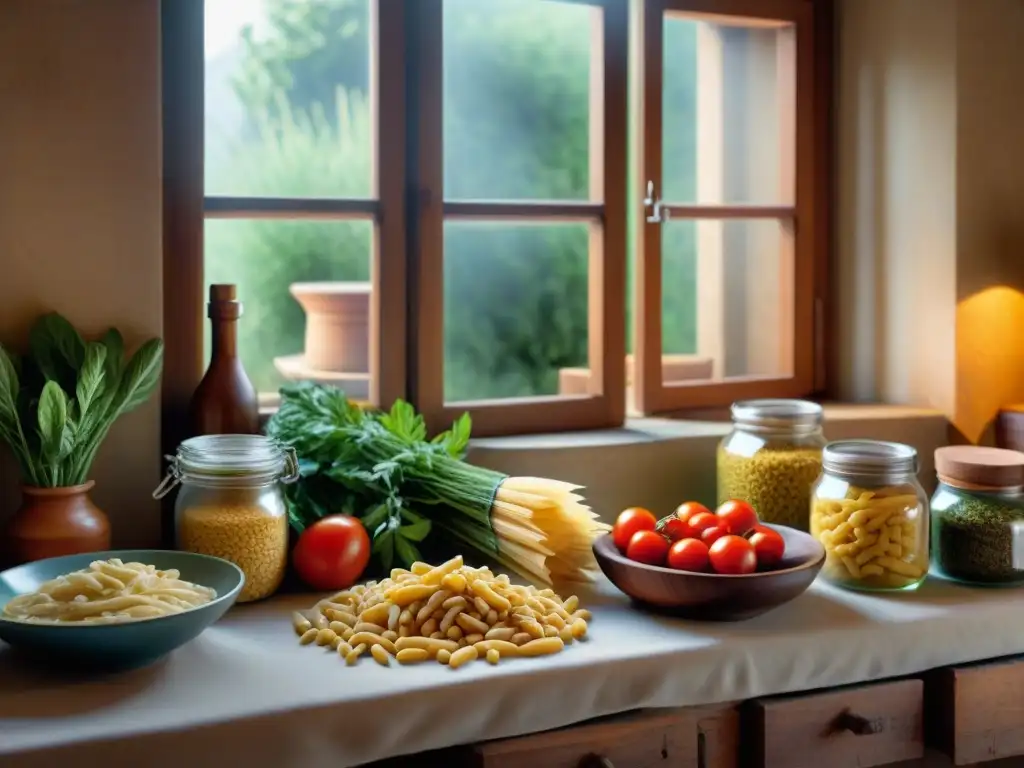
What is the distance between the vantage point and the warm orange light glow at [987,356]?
225 centimetres

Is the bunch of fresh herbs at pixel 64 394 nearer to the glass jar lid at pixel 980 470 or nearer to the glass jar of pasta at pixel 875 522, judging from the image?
the glass jar of pasta at pixel 875 522

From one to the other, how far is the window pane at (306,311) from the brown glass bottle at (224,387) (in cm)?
26

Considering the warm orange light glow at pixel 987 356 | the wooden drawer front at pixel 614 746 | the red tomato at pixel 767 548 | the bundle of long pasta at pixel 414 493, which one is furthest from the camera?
the warm orange light glow at pixel 987 356

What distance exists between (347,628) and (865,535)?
29.3 inches

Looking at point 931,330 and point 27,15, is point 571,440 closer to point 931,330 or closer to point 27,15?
point 931,330

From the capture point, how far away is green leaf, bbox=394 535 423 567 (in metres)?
1.72

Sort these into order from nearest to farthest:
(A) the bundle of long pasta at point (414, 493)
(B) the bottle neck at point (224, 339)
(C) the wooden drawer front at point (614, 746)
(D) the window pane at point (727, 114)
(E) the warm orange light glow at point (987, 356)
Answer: (C) the wooden drawer front at point (614, 746), (A) the bundle of long pasta at point (414, 493), (B) the bottle neck at point (224, 339), (E) the warm orange light glow at point (987, 356), (D) the window pane at point (727, 114)

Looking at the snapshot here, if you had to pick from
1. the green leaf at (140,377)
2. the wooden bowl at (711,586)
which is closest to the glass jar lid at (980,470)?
the wooden bowl at (711,586)

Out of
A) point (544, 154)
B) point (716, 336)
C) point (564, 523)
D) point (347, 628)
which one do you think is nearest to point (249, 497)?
point (347, 628)

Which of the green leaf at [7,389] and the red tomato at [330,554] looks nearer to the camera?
the green leaf at [7,389]

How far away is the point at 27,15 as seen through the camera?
5.38 ft

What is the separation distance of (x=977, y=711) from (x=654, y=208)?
108 cm

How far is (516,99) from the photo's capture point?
226 centimetres

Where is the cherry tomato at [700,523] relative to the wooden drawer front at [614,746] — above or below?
above
